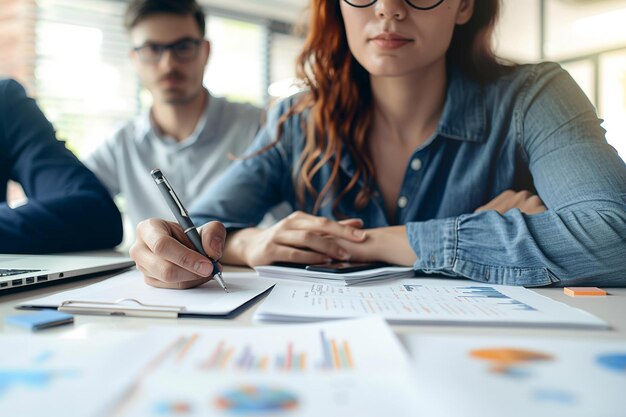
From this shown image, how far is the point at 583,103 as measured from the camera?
1.03 m

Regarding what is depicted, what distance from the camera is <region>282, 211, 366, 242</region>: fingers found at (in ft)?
2.94

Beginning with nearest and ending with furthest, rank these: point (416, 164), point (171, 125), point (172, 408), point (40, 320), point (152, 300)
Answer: point (172, 408) < point (40, 320) < point (152, 300) < point (416, 164) < point (171, 125)

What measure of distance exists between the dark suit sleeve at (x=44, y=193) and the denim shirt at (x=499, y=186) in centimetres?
24

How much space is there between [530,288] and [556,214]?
0.13 meters

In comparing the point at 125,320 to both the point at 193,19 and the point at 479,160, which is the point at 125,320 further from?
the point at 193,19

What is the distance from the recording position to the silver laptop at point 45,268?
69 cm

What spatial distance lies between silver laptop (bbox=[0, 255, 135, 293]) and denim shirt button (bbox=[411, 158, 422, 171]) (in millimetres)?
623

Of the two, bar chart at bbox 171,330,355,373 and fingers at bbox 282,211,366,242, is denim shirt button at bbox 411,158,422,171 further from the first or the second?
bar chart at bbox 171,330,355,373

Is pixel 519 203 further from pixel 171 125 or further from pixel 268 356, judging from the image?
pixel 171 125

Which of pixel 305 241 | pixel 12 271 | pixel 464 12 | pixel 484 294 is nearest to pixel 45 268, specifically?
pixel 12 271

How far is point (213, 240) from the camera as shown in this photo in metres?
0.74

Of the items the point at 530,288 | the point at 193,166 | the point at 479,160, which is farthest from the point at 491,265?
the point at 193,166

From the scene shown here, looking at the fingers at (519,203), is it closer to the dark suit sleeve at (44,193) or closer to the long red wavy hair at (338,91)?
the long red wavy hair at (338,91)

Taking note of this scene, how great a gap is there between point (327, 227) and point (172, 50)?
1479 millimetres
